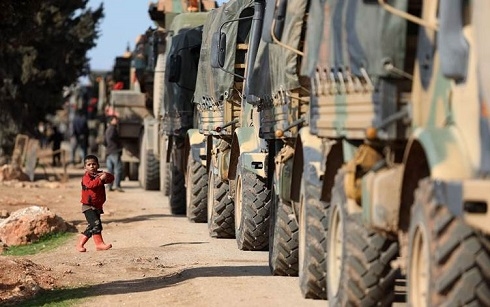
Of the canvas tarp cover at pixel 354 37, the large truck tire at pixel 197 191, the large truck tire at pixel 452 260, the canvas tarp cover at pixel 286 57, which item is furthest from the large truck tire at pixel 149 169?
the large truck tire at pixel 452 260

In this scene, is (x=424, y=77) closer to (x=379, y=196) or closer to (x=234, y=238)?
(x=379, y=196)

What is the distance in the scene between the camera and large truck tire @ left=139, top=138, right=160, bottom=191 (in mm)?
32250

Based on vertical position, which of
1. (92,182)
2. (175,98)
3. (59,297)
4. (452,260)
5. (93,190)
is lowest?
(59,297)

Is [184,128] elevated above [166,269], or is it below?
above

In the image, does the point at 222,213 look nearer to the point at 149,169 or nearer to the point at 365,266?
the point at 365,266

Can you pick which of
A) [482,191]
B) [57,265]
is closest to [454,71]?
[482,191]

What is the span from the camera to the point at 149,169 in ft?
107

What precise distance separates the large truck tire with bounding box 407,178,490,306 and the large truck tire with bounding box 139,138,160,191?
23050mm

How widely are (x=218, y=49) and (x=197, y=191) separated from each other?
3.96 meters

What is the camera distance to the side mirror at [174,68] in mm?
24281

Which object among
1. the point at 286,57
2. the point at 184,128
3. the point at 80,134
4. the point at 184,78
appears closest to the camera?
the point at 286,57

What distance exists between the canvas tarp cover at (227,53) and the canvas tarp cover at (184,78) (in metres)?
2.41

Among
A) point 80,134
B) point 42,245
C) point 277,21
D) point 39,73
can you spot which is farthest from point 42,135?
point 277,21

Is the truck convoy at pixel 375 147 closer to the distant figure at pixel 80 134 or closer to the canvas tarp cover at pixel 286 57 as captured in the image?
the canvas tarp cover at pixel 286 57
